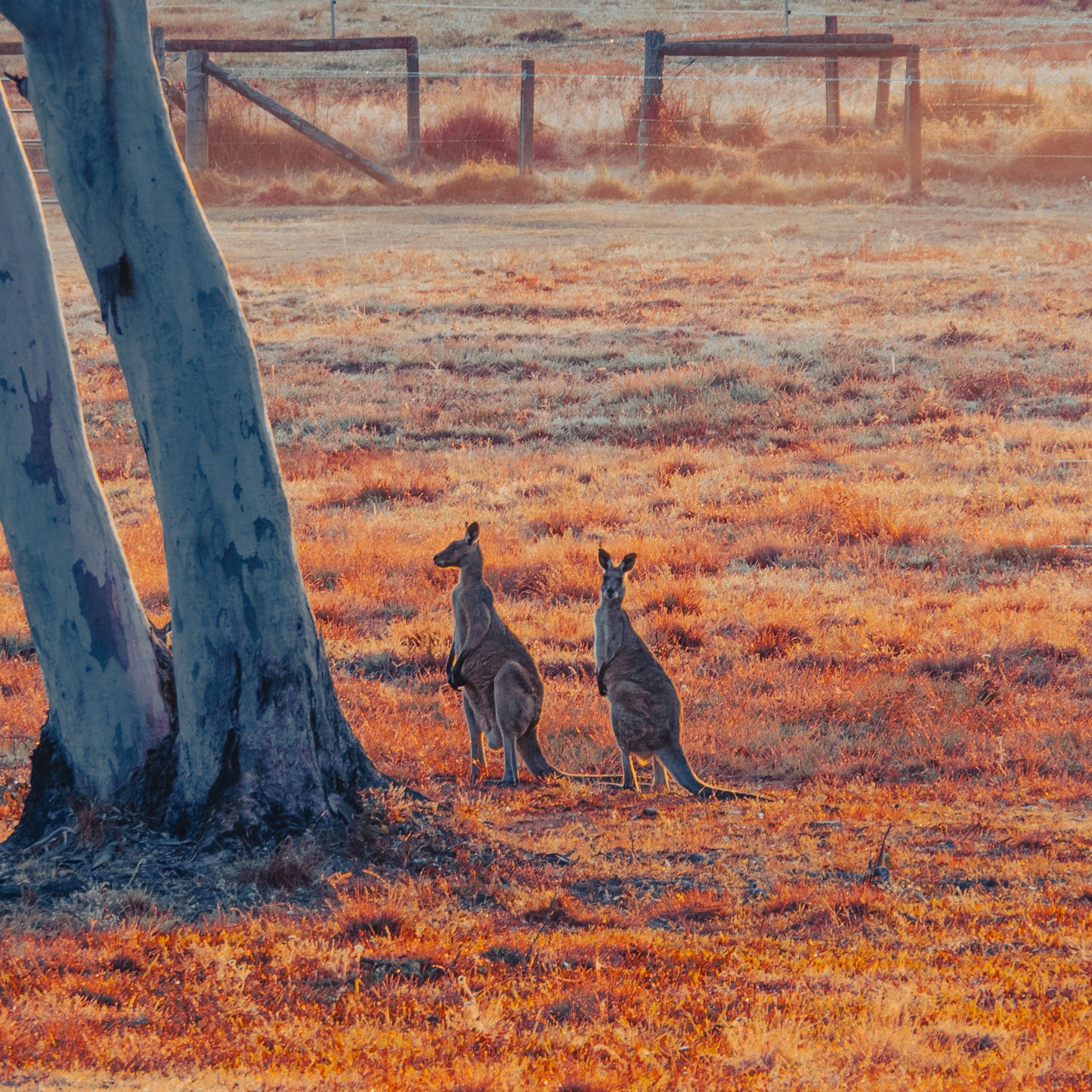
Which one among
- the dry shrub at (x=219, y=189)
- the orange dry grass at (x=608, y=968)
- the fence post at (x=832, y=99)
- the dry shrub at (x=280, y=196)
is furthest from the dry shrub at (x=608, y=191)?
the orange dry grass at (x=608, y=968)

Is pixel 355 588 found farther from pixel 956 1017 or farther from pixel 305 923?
pixel 956 1017

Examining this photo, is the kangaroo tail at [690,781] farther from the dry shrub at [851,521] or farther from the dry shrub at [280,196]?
the dry shrub at [280,196]

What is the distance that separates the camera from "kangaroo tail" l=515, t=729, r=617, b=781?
6777 mm

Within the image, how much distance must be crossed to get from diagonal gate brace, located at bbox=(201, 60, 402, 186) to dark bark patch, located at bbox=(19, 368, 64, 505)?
24925 mm

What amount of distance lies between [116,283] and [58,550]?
102 cm

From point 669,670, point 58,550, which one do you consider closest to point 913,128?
point 669,670

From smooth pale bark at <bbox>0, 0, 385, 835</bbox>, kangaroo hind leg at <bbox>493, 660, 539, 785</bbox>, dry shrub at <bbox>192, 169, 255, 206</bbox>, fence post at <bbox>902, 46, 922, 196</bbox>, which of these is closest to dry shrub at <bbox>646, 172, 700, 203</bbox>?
fence post at <bbox>902, 46, 922, 196</bbox>

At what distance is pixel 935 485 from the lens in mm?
11680

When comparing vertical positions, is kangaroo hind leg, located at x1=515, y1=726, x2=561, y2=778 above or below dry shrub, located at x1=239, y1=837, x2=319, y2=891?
below

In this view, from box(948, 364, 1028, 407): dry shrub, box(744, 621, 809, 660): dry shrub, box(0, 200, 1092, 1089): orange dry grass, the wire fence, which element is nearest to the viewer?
box(0, 200, 1092, 1089): orange dry grass

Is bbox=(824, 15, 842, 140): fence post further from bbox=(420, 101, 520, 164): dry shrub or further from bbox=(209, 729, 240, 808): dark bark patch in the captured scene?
bbox=(209, 729, 240, 808): dark bark patch

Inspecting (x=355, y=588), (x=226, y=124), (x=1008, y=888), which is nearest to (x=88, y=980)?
(x=1008, y=888)

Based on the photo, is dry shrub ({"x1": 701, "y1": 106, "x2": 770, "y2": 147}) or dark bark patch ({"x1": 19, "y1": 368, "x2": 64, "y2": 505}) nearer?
dark bark patch ({"x1": 19, "y1": 368, "x2": 64, "y2": 505})

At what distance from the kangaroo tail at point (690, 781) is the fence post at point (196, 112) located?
2506cm
